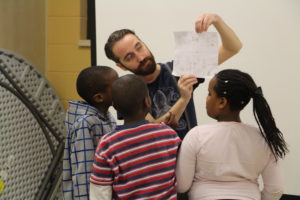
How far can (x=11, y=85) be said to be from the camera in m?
1.76

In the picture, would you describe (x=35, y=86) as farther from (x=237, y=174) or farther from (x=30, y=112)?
(x=237, y=174)

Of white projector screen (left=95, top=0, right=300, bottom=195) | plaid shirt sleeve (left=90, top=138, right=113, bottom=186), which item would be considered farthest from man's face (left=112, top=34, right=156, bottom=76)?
white projector screen (left=95, top=0, right=300, bottom=195)

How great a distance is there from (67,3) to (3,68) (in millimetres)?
825

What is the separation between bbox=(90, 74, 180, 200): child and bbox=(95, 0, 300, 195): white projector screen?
3.27 feet

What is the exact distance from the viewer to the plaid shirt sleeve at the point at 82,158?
103cm

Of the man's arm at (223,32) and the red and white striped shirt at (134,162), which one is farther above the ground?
the man's arm at (223,32)

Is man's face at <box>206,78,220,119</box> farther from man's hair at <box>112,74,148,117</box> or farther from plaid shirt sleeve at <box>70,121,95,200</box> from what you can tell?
plaid shirt sleeve at <box>70,121,95,200</box>

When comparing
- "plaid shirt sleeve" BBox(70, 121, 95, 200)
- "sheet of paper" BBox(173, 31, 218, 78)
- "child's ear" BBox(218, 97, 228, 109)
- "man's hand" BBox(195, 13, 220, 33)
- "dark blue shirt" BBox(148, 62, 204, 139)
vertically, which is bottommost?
"plaid shirt sleeve" BBox(70, 121, 95, 200)

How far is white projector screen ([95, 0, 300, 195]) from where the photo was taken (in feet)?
5.81

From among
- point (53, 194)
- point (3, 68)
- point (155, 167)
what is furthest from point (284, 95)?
point (3, 68)

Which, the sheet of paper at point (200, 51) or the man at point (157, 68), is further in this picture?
the man at point (157, 68)

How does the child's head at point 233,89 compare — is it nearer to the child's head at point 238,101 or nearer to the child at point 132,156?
the child's head at point 238,101

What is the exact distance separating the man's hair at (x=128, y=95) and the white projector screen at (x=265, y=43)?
99 centimetres

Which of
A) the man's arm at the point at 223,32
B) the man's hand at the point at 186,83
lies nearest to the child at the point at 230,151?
the man's hand at the point at 186,83
